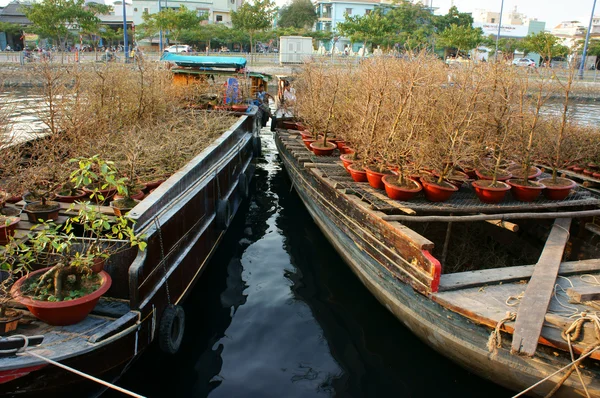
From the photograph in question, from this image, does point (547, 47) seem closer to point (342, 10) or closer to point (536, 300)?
point (536, 300)

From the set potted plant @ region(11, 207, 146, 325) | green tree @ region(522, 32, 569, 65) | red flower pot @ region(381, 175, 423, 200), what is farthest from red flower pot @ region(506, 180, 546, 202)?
potted plant @ region(11, 207, 146, 325)

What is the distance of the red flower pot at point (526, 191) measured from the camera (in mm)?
6969

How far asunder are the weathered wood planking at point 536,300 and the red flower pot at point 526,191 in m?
1.13

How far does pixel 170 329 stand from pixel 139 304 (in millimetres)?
589

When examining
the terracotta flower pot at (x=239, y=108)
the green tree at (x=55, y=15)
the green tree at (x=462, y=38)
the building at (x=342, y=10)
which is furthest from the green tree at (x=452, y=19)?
the terracotta flower pot at (x=239, y=108)

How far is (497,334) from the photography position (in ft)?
14.0

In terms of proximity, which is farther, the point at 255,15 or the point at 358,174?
the point at 255,15

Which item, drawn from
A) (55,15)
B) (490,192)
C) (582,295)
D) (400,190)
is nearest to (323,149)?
(400,190)

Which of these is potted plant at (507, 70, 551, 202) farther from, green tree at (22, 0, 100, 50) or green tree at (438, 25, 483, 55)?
green tree at (22, 0, 100, 50)

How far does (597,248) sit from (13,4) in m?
66.1

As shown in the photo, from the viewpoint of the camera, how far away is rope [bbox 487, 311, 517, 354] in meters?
4.27

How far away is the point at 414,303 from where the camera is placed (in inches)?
210

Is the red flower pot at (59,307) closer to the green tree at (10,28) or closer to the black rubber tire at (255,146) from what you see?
the black rubber tire at (255,146)

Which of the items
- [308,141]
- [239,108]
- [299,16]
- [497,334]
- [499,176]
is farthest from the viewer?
[299,16]
